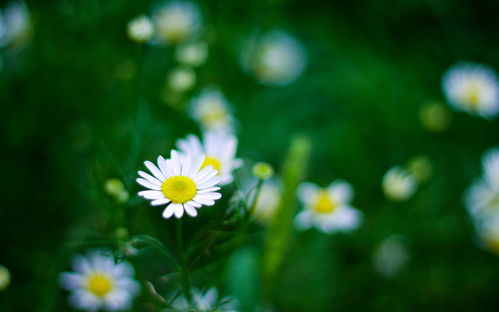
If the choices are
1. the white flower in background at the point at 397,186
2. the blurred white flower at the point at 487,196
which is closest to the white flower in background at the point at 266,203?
the white flower in background at the point at 397,186

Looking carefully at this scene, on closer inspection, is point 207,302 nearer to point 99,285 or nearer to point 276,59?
point 99,285

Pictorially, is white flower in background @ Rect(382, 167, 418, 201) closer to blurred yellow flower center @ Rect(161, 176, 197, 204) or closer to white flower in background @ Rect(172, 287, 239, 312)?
white flower in background @ Rect(172, 287, 239, 312)

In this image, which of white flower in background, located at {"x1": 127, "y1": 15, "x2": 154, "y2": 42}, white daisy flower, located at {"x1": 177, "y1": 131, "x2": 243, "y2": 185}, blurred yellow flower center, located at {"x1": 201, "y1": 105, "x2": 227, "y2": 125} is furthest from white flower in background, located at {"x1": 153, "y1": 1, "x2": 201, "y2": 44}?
white daisy flower, located at {"x1": 177, "y1": 131, "x2": 243, "y2": 185}

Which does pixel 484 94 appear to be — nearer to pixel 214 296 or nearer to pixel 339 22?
pixel 339 22

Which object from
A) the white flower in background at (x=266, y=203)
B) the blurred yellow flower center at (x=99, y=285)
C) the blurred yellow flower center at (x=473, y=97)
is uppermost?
the blurred yellow flower center at (x=473, y=97)

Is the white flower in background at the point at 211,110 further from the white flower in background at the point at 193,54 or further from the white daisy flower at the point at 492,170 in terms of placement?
the white daisy flower at the point at 492,170
